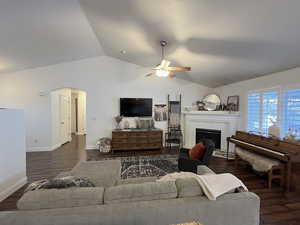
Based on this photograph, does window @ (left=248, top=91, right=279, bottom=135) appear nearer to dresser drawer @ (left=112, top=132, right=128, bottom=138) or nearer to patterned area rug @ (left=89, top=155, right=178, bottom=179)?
patterned area rug @ (left=89, top=155, right=178, bottom=179)

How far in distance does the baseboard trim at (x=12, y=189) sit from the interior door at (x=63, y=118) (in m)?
3.50

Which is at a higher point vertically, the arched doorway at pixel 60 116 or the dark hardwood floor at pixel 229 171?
the arched doorway at pixel 60 116

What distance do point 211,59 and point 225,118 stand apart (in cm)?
209

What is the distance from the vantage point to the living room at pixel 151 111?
1.41m

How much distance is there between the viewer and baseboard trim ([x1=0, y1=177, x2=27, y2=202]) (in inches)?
106

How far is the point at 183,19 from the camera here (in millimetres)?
2770

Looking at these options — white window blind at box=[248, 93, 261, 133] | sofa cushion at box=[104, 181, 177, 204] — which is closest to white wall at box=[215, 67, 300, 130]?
white window blind at box=[248, 93, 261, 133]

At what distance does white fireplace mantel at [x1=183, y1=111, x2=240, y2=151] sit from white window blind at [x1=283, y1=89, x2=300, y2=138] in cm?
147

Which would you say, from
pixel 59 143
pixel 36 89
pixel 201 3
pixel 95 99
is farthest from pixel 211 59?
pixel 59 143

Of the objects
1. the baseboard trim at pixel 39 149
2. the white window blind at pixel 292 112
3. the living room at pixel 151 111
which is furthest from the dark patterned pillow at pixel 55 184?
the baseboard trim at pixel 39 149

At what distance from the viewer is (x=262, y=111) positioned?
425 cm

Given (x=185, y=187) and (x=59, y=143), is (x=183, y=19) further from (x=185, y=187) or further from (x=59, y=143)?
(x=59, y=143)

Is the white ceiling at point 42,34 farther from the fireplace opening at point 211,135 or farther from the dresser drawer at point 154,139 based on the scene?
the fireplace opening at point 211,135

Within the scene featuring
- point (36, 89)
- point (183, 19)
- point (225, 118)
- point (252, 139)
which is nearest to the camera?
point (183, 19)
